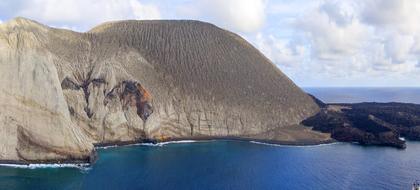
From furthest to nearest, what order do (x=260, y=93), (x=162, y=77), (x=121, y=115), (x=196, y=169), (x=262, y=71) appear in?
(x=262, y=71) < (x=260, y=93) < (x=162, y=77) < (x=121, y=115) < (x=196, y=169)

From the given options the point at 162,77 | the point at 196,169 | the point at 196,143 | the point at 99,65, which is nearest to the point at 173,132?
the point at 196,143

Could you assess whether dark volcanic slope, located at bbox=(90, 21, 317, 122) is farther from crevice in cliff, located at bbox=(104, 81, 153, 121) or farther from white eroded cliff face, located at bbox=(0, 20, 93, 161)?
white eroded cliff face, located at bbox=(0, 20, 93, 161)

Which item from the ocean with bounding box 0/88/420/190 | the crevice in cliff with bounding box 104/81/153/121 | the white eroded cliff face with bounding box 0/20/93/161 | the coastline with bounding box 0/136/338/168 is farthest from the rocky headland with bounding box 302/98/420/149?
the white eroded cliff face with bounding box 0/20/93/161

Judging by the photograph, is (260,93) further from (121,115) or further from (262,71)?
(121,115)

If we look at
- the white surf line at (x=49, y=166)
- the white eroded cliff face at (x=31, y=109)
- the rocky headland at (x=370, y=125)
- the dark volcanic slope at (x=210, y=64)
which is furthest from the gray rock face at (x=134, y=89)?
the rocky headland at (x=370, y=125)

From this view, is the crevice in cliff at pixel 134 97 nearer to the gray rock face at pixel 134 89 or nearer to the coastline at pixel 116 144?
the gray rock face at pixel 134 89

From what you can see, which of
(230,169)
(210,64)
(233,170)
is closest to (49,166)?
(230,169)

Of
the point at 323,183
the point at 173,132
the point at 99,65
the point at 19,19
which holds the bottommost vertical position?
the point at 323,183

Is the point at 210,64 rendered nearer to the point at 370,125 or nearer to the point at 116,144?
the point at 116,144
